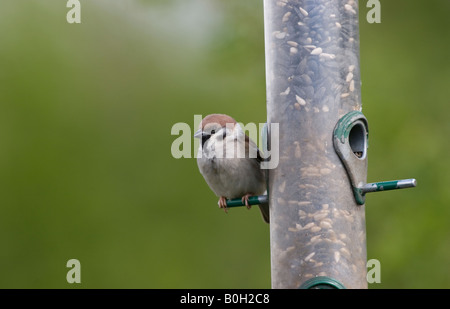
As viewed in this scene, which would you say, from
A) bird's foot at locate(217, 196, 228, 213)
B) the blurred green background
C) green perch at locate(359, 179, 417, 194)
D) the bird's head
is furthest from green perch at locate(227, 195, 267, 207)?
the blurred green background

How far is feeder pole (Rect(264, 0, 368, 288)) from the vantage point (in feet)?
21.7

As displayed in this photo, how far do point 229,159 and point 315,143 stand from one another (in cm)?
101

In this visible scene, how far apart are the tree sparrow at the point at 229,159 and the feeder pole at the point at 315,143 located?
22.5 inches

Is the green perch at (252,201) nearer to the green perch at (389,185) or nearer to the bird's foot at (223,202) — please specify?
the bird's foot at (223,202)

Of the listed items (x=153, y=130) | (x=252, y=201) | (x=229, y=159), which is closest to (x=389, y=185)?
(x=252, y=201)

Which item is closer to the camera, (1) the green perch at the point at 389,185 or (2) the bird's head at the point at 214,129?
(1) the green perch at the point at 389,185

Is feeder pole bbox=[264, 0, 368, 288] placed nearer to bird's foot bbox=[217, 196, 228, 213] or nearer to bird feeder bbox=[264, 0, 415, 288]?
bird feeder bbox=[264, 0, 415, 288]

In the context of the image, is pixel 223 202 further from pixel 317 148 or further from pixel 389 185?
pixel 389 185

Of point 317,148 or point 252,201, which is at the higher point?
point 317,148

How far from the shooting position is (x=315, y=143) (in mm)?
6754

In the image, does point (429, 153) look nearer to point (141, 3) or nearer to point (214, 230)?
point (214, 230)

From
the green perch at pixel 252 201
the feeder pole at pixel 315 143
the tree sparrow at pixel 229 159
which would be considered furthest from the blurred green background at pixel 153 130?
the feeder pole at pixel 315 143

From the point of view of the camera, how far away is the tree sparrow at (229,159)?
24.6ft

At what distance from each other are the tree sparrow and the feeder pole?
572mm
